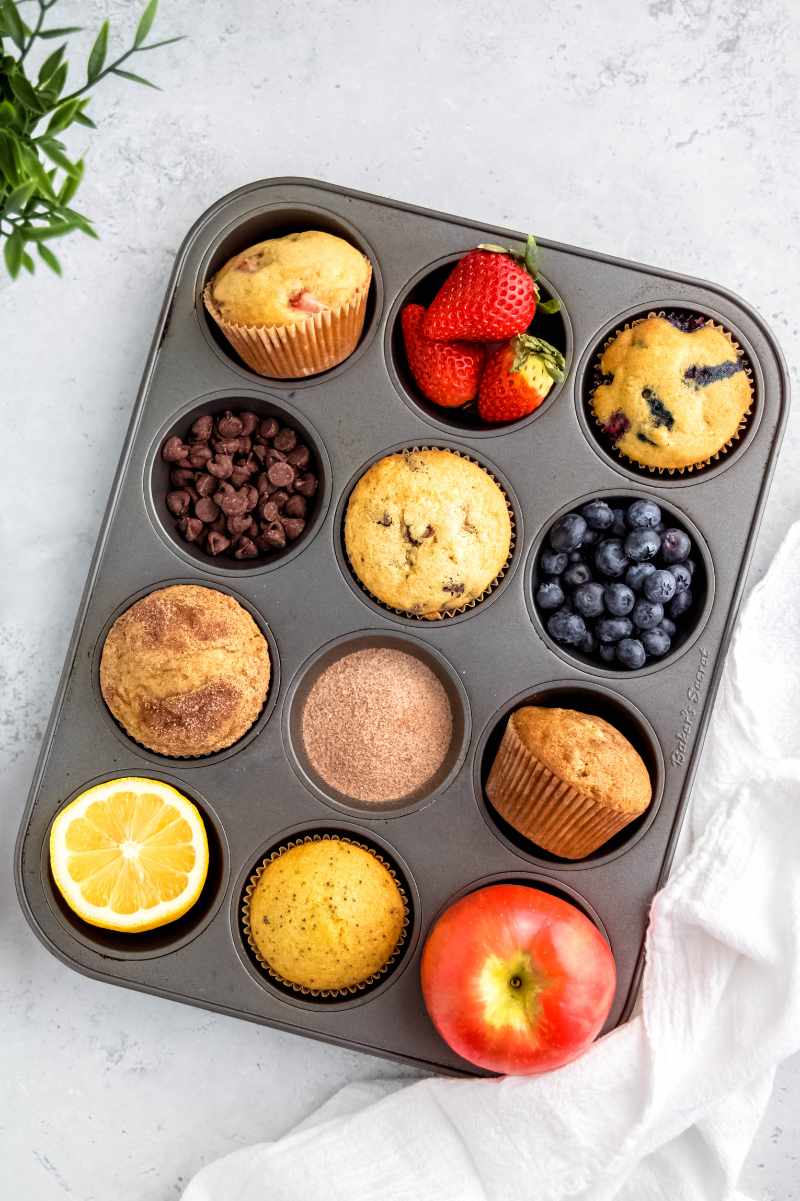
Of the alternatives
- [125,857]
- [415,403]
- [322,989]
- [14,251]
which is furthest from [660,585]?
[14,251]

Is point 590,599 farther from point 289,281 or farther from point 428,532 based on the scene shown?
point 289,281

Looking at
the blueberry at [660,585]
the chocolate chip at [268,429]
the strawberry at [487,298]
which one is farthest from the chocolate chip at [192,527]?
the blueberry at [660,585]

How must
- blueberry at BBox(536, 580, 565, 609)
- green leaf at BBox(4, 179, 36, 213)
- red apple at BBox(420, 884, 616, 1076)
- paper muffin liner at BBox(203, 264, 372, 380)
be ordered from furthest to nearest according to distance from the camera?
blueberry at BBox(536, 580, 565, 609) → paper muffin liner at BBox(203, 264, 372, 380) → red apple at BBox(420, 884, 616, 1076) → green leaf at BBox(4, 179, 36, 213)

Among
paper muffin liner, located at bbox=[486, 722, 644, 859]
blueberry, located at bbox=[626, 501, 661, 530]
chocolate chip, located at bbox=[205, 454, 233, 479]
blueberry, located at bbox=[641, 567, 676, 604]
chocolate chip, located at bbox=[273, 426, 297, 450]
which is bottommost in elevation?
paper muffin liner, located at bbox=[486, 722, 644, 859]

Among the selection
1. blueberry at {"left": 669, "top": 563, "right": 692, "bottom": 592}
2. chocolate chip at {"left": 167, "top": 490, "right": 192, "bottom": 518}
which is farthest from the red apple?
chocolate chip at {"left": 167, "top": 490, "right": 192, "bottom": 518}

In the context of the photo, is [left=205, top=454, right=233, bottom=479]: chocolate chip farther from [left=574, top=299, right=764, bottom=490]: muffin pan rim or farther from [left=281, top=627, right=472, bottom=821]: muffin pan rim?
[left=574, top=299, right=764, bottom=490]: muffin pan rim
